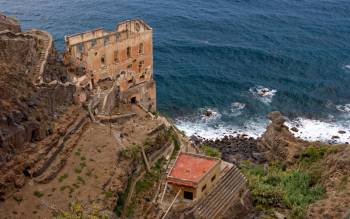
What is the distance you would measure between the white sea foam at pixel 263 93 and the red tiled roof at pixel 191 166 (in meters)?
57.3

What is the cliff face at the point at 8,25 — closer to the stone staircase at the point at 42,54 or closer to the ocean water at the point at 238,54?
the stone staircase at the point at 42,54

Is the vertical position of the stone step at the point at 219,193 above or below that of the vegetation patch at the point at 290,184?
above

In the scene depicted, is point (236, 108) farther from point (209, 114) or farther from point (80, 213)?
point (80, 213)

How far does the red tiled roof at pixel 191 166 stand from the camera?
60094 millimetres

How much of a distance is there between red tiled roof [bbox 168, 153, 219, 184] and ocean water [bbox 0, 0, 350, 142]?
4349 cm

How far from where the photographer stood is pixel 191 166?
204ft

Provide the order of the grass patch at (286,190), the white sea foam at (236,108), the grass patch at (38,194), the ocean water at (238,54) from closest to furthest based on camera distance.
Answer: the grass patch at (38,194)
the grass patch at (286,190)
the ocean water at (238,54)
the white sea foam at (236,108)

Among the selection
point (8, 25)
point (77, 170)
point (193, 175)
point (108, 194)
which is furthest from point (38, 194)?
point (8, 25)

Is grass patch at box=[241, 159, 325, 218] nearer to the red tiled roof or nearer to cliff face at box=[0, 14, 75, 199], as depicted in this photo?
the red tiled roof

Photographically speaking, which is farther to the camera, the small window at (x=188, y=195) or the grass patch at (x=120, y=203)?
the small window at (x=188, y=195)

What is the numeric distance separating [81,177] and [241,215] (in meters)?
20.0

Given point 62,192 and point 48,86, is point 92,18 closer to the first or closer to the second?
point 48,86

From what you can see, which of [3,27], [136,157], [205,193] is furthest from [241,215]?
[3,27]

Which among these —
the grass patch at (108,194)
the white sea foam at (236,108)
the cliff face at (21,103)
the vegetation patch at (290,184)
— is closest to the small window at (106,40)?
the cliff face at (21,103)
